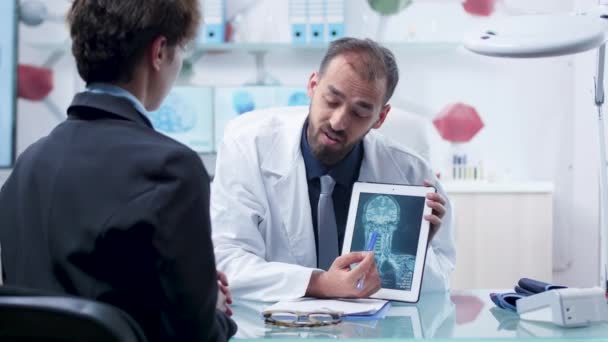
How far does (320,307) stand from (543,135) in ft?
9.27

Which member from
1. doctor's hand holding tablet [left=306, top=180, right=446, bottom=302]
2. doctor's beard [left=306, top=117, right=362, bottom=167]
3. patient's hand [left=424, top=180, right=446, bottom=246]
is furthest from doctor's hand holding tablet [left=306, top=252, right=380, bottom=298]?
doctor's beard [left=306, top=117, right=362, bottom=167]

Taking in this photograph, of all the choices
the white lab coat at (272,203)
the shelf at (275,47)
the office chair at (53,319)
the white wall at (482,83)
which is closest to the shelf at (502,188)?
the white wall at (482,83)

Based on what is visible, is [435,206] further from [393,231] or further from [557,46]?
[557,46]

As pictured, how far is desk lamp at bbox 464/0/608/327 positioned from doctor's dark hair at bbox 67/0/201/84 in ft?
2.23

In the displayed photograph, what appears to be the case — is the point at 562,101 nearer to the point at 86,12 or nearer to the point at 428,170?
the point at 428,170

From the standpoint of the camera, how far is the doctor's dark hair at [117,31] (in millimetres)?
1029

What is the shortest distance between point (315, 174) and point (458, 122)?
2.20 meters

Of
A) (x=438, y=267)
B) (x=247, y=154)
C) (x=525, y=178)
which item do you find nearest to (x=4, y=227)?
(x=247, y=154)

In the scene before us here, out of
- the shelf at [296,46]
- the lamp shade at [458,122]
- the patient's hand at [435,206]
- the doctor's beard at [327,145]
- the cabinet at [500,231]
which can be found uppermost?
the shelf at [296,46]

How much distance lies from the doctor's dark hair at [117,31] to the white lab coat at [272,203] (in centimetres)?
70

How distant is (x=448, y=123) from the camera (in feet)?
13.1

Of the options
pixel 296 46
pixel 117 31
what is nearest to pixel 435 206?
pixel 117 31

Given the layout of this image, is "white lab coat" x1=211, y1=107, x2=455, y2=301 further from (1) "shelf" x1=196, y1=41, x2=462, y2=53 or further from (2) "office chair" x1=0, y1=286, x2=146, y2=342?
(1) "shelf" x1=196, y1=41, x2=462, y2=53

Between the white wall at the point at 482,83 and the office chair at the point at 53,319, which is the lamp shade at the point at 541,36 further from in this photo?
the white wall at the point at 482,83
